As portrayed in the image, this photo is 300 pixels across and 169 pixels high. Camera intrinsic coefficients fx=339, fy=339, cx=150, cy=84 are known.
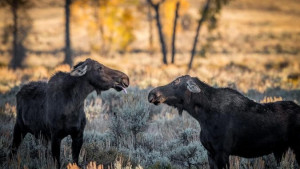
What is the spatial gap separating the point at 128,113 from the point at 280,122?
148 inches

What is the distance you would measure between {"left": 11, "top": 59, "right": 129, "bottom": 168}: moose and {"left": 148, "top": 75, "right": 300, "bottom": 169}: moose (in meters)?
1.06

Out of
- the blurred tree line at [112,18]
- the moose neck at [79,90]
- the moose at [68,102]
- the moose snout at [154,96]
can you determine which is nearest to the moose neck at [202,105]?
the moose snout at [154,96]

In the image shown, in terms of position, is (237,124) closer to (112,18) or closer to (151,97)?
(151,97)

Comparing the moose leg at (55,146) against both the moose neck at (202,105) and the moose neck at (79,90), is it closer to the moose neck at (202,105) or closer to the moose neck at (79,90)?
the moose neck at (79,90)

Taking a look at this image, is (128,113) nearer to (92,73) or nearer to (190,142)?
(190,142)

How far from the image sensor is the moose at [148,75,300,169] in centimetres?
553

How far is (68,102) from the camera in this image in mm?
6133

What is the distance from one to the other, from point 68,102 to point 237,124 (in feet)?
9.81

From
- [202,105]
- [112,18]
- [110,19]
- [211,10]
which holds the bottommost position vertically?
[202,105]

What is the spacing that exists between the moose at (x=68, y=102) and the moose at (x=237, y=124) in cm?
106

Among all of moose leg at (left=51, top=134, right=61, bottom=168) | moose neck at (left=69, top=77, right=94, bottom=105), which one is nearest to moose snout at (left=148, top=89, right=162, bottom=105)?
moose neck at (left=69, top=77, right=94, bottom=105)

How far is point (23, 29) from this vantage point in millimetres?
25641

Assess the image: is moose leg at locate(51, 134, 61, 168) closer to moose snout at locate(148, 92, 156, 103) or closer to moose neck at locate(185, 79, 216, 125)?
moose snout at locate(148, 92, 156, 103)

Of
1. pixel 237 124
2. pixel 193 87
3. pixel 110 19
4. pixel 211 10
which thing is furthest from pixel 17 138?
pixel 110 19
